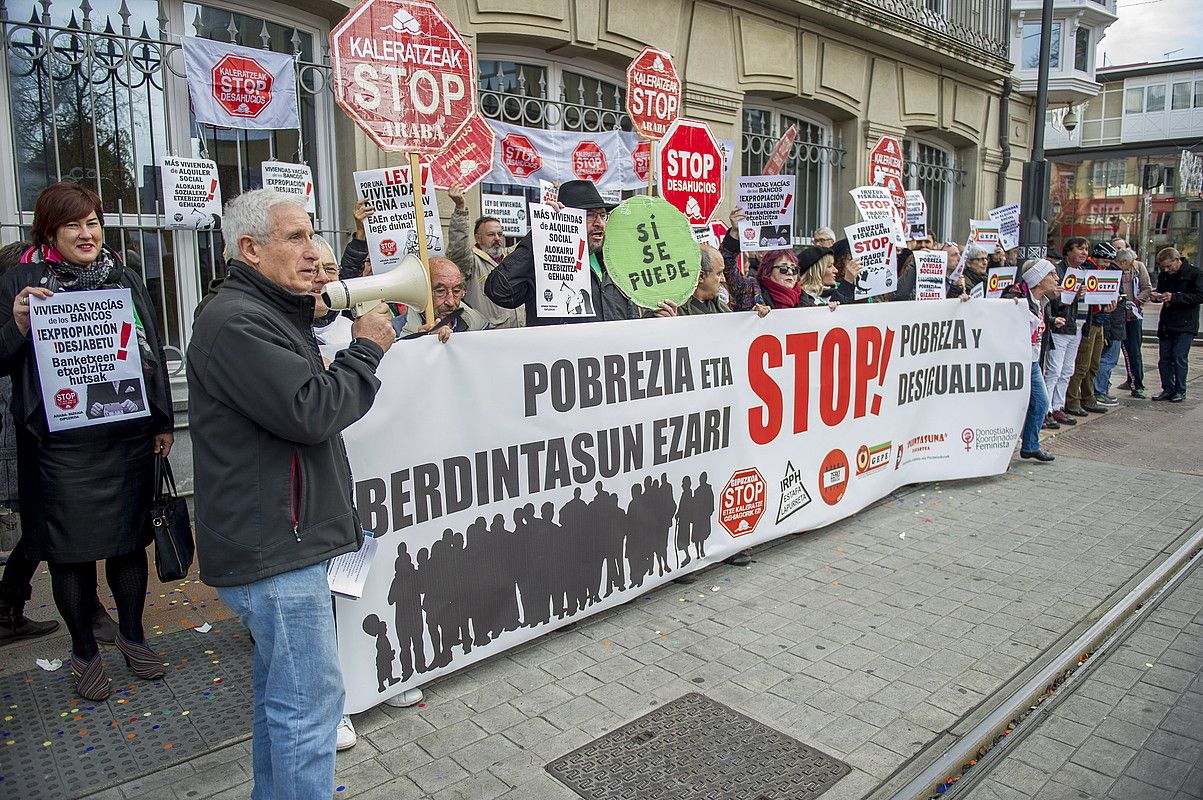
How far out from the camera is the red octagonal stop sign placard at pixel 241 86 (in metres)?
6.34

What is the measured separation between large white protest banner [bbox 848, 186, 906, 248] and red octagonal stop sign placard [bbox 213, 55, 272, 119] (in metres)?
4.55

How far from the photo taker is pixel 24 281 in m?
3.72

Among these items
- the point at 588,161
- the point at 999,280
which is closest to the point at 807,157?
→ the point at 999,280

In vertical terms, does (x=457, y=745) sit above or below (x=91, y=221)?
below

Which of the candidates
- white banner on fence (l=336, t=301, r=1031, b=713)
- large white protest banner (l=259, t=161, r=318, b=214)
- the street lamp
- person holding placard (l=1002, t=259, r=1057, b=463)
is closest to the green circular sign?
white banner on fence (l=336, t=301, r=1031, b=713)

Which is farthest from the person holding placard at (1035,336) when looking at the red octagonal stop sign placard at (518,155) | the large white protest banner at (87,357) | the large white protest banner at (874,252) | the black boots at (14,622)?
the black boots at (14,622)

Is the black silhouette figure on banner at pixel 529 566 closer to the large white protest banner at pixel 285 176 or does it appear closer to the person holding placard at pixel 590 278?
the person holding placard at pixel 590 278

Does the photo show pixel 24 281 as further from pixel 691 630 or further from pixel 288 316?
pixel 691 630

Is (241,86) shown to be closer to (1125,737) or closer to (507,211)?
(507,211)

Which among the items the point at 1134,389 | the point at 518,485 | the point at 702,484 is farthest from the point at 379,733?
the point at 1134,389

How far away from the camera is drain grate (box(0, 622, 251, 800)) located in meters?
3.25

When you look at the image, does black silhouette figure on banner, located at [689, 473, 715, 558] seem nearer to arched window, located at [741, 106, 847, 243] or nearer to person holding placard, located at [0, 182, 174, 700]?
person holding placard, located at [0, 182, 174, 700]

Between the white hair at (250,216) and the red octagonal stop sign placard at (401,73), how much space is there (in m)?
1.81

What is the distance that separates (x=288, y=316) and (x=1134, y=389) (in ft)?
42.8
